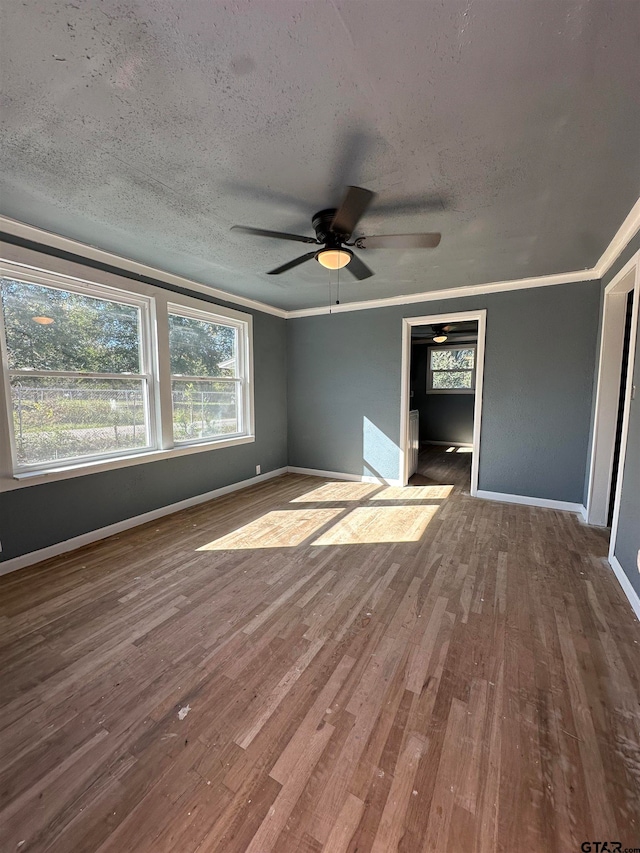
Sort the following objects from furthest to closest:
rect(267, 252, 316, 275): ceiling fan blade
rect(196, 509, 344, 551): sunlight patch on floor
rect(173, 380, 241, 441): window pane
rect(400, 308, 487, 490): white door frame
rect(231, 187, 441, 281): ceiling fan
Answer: rect(400, 308, 487, 490): white door frame < rect(173, 380, 241, 441): window pane < rect(196, 509, 344, 551): sunlight patch on floor < rect(267, 252, 316, 275): ceiling fan blade < rect(231, 187, 441, 281): ceiling fan

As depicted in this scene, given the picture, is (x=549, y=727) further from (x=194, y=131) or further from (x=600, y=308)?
(x=600, y=308)

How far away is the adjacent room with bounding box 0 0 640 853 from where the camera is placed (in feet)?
3.70

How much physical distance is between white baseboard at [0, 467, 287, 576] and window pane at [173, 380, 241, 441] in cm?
73

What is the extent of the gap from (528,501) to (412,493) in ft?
4.34

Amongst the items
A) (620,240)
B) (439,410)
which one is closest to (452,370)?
(439,410)

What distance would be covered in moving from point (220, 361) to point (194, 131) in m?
2.91

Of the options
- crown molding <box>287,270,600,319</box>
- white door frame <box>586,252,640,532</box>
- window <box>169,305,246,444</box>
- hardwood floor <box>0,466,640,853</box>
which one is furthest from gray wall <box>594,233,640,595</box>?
window <box>169,305,246,444</box>

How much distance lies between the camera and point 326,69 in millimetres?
1291

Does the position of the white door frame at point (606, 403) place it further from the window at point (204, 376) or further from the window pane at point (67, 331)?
the window pane at point (67, 331)

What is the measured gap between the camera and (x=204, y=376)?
13.5ft

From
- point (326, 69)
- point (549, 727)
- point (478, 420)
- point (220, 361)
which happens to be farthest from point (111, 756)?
point (478, 420)

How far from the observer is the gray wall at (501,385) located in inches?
144

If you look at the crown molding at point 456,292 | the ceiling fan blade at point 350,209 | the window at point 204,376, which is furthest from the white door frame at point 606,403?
the window at point 204,376

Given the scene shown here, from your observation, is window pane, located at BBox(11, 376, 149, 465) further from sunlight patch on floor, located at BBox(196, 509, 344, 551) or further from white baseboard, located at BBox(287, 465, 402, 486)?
white baseboard, located at BBox(287, 465, 402, 486)
